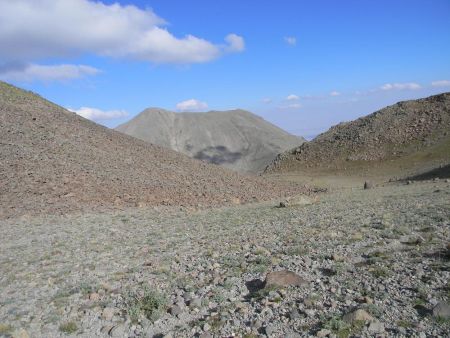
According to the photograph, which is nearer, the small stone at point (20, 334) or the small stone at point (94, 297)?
the small stone at point (20, 334)

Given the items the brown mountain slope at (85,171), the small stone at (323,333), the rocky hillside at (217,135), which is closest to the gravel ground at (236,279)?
the small stone at (323,333)

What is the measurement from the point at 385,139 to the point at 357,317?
133 ft

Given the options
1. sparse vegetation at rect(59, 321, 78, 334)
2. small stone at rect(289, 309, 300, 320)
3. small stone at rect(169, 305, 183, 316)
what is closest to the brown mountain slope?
Answer: sparse vegetation at rect(59, 321, 78, 334)

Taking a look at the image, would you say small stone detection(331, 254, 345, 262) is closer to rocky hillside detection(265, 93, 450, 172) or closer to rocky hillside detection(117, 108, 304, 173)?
rocky hillside detection(265, 93, 450, 172)

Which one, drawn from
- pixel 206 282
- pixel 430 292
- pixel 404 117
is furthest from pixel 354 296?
pixel 404 117

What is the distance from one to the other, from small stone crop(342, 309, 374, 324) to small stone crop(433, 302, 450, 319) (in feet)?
2.52

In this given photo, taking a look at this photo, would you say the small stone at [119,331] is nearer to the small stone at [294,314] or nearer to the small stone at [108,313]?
the small stone at [108,313]

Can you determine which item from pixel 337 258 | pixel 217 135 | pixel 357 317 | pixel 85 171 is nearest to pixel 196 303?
pixel 357 317

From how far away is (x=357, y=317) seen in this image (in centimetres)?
554

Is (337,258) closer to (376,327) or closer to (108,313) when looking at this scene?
(376,327)

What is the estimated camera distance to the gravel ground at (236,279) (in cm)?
580

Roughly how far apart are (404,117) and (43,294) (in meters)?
Answer: 43.4

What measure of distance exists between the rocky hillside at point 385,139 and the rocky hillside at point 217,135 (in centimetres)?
4152

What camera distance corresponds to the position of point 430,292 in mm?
6160
